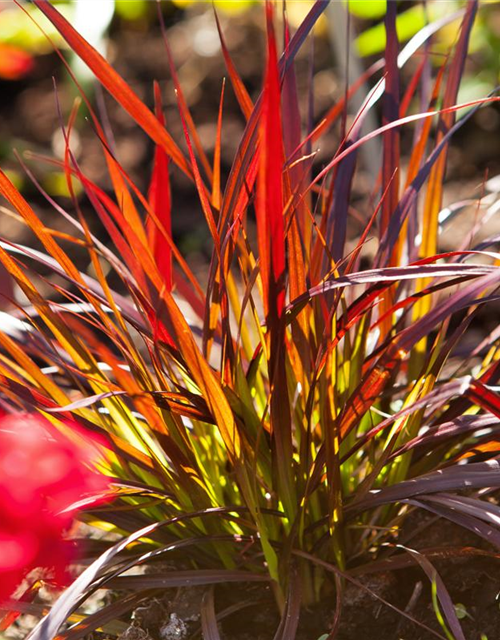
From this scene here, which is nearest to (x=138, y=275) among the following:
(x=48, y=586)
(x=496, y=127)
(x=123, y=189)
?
(x=123, y=189)

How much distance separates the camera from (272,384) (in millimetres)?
625

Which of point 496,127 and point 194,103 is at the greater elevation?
point 194,103

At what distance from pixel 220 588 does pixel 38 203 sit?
1.47 m

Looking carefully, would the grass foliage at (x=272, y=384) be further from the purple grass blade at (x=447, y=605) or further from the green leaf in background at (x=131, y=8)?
the green leaf in background at (x=131, y=8)

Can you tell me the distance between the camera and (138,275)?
702 millimetres

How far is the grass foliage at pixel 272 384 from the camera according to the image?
0.61 m

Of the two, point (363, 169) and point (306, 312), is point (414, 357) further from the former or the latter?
point (363, 169)

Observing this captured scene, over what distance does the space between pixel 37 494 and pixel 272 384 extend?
236 millimetres

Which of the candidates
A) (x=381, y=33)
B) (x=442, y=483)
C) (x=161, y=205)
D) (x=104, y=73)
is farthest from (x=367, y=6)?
(x=442, y=483)

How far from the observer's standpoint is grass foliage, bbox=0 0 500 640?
608mm

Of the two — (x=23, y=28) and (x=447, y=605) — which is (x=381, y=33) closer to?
(x=23, y=28)

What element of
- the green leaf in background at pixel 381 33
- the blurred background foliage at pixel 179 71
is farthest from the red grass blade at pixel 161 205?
the blurred background foliage at pixel 179 71

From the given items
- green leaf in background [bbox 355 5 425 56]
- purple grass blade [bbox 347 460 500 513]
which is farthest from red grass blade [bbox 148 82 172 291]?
green leaf in background [bbox 355 5 425 56]

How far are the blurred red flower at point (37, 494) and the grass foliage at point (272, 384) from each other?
0.08 ft
